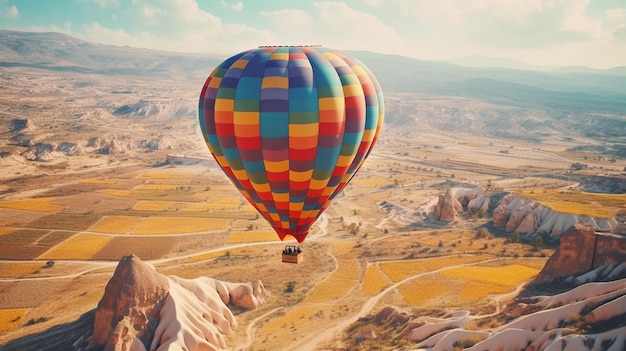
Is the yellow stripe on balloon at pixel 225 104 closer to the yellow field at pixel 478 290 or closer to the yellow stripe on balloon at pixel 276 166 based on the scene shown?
the yellow stripe on balloon at pixel 276 166

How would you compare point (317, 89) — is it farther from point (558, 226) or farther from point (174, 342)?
point (558, 226)

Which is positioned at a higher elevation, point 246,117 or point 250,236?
point 246,117

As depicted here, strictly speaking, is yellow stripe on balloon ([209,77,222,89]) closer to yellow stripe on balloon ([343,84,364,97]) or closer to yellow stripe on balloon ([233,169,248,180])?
yellow stripe on balloon ([233,169,248,180])

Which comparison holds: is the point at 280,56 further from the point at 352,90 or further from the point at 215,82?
the point at 352,90

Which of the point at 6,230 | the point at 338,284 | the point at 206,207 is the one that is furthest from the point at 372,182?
the point at 6,230

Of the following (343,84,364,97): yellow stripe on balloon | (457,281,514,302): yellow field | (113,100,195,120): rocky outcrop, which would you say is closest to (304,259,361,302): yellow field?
(457,281,514,302): yellow field
